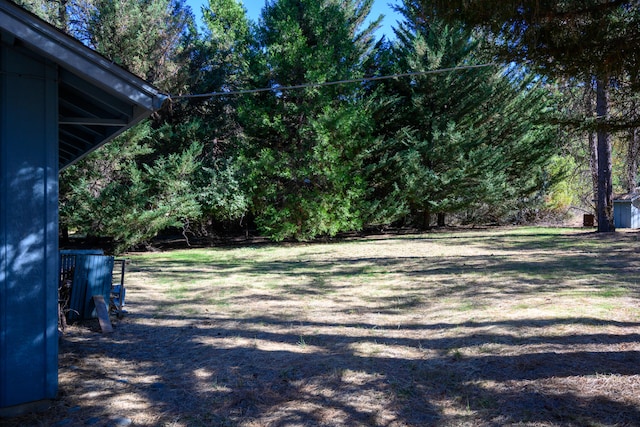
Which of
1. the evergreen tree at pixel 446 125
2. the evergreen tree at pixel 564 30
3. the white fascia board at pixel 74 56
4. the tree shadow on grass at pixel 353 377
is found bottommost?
the tree shadow on grass at pixel 353 377

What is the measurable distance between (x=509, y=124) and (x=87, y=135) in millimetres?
22615

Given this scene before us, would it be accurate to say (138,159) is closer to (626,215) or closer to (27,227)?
(27,227)

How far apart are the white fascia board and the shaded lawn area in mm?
2471

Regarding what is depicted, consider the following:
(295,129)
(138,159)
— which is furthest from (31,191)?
(138,159)

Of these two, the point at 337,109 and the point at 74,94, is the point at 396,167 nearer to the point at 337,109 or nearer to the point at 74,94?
the point at 337,109

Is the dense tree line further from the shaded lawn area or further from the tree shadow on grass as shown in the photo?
the tree shadow on grass

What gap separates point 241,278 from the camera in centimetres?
1012

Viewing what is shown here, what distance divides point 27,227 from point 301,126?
15.5 m

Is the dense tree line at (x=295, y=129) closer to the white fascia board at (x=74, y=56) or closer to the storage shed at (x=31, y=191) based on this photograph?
the white fascia board at (x=74, y=56)

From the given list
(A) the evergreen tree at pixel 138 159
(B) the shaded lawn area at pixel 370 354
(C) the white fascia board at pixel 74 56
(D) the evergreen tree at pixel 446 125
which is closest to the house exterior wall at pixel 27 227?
(C) the white fascia board at pixel 74 56

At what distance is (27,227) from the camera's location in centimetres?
343

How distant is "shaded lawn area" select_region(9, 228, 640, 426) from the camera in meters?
3.36

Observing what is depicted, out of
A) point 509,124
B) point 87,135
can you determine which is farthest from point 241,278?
point 509,124

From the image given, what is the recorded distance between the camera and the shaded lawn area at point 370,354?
3.36 meters
